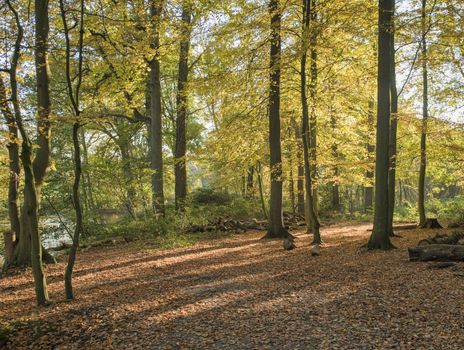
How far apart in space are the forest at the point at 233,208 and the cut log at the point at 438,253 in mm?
27

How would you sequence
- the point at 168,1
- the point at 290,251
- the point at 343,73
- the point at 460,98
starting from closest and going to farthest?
the point at 290,251 < the point at 168,1 < the point at 343,73 < the point at 460,98

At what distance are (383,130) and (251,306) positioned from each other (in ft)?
19.1

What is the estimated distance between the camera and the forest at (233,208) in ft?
16.1

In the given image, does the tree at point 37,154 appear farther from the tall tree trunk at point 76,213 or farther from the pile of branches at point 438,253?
the pile of branches at point 438,253

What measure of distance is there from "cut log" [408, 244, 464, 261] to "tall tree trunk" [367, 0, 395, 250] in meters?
1.38

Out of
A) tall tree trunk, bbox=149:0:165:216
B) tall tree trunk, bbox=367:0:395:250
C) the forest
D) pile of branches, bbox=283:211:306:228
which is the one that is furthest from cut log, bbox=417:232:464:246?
tall tree trunk, bbox=149:0:165:216

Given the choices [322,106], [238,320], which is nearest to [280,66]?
[322,106]

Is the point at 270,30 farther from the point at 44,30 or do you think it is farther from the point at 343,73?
the point at 44,30

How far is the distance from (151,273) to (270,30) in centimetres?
724

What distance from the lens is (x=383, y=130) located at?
903 centimetres

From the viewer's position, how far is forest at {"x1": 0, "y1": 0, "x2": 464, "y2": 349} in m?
4.89

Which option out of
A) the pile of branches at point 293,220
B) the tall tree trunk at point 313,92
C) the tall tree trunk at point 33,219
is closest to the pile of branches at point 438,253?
the tall tree trunk at point 313,92

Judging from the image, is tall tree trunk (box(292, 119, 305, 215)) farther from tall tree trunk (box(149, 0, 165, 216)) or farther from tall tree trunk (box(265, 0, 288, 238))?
tall tree trunk (box(149, 0, 165, 216))

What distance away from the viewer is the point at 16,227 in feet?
32.8
